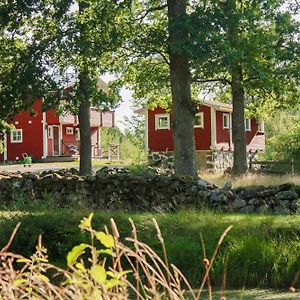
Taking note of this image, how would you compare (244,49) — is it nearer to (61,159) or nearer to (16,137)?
(61,159)

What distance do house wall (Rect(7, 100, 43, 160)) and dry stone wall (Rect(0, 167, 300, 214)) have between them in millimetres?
31092

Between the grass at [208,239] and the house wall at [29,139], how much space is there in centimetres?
3654

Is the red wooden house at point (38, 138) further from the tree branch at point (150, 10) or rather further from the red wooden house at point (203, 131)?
the tree branch at point (150, 10)

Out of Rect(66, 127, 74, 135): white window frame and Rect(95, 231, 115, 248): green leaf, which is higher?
Rect(66, 127, 74, 135): white window frame

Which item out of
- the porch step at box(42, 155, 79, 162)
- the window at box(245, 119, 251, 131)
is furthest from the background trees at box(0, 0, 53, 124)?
A: the window at box(245, 119, 251, 131)

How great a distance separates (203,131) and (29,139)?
1455 centimetres

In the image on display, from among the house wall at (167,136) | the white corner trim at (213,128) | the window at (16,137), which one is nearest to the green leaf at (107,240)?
the white corner trim at (213,128)

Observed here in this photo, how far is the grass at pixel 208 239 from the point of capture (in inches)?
420

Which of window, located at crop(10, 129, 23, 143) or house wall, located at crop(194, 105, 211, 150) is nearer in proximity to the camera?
house wall, located at crop(194, 105, 211, 150)

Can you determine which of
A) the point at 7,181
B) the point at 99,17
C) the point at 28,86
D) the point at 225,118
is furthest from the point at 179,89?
the point at 225,118

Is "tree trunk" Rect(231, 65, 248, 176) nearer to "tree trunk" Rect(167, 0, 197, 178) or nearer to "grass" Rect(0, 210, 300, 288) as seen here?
"tree trunk" Rect(167, 0, 197, 178)

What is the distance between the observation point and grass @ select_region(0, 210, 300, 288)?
10.7 meters

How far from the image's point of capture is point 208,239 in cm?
1152

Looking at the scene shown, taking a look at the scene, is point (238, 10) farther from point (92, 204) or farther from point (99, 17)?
point (92, 204)
